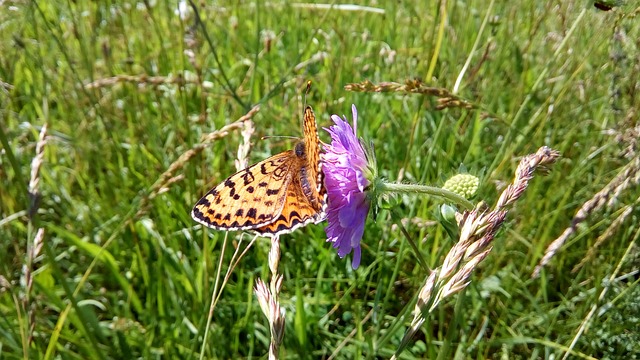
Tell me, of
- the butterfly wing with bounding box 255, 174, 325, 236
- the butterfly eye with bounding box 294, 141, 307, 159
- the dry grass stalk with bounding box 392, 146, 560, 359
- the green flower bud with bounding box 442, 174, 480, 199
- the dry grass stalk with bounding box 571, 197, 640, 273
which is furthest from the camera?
the dry grass stalk with bounding box 571, 197, 640, 273

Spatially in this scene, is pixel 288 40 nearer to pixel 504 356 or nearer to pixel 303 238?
pixel 303 238

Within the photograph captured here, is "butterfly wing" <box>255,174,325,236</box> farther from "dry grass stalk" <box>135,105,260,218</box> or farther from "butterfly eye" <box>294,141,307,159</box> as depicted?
"dry grass stalk" <box>135,105,260,218</box>

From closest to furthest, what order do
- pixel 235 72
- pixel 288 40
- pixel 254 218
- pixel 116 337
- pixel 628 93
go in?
pixel 254 218 < pixel 116 337 < pixel 628 93 < pixel 235 72 < pixel 288 40

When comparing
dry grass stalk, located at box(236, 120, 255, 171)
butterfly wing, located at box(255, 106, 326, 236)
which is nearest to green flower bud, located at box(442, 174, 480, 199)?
butterfly wing, located at box(255, 106, 326, 236)

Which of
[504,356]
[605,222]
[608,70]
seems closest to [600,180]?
[605,222]

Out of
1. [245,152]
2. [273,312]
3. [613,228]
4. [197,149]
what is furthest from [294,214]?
[613,228]

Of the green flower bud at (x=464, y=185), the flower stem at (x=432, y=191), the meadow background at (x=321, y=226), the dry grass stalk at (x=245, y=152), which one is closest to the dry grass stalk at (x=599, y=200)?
the meadow background at (x=321, y=226)
